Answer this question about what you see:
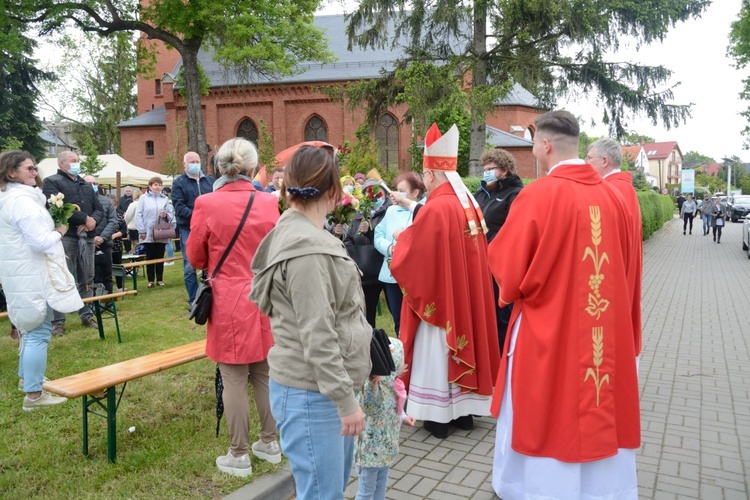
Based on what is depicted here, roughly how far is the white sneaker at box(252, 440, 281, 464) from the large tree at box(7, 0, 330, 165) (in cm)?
1786

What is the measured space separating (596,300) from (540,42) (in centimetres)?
1866

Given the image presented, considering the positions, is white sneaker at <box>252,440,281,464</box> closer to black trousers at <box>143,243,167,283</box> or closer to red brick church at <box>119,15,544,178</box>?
black trousers at <box>143,243,167,283</box>

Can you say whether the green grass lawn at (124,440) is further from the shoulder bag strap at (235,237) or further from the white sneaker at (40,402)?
the shoulder bag strap at (235,237)

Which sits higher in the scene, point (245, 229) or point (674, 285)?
point (245, 229)

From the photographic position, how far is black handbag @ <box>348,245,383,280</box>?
6.25 meters

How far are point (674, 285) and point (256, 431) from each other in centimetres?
1123

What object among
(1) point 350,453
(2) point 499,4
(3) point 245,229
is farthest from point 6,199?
(2) point 499,4

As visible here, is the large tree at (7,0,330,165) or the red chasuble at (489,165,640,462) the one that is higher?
the large tree at (7,0,330,165)

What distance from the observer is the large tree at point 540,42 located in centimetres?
1953

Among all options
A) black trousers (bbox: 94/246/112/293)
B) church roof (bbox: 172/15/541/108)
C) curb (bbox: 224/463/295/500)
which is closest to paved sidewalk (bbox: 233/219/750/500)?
curb (bbox: 224/463/295/500)

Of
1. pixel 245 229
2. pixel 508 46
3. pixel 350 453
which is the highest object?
pixel 508 46

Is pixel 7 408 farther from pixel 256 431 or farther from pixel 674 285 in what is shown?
pixel 674 285

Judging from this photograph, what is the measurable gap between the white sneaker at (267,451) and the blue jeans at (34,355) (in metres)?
2.11

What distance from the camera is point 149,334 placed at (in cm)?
782
